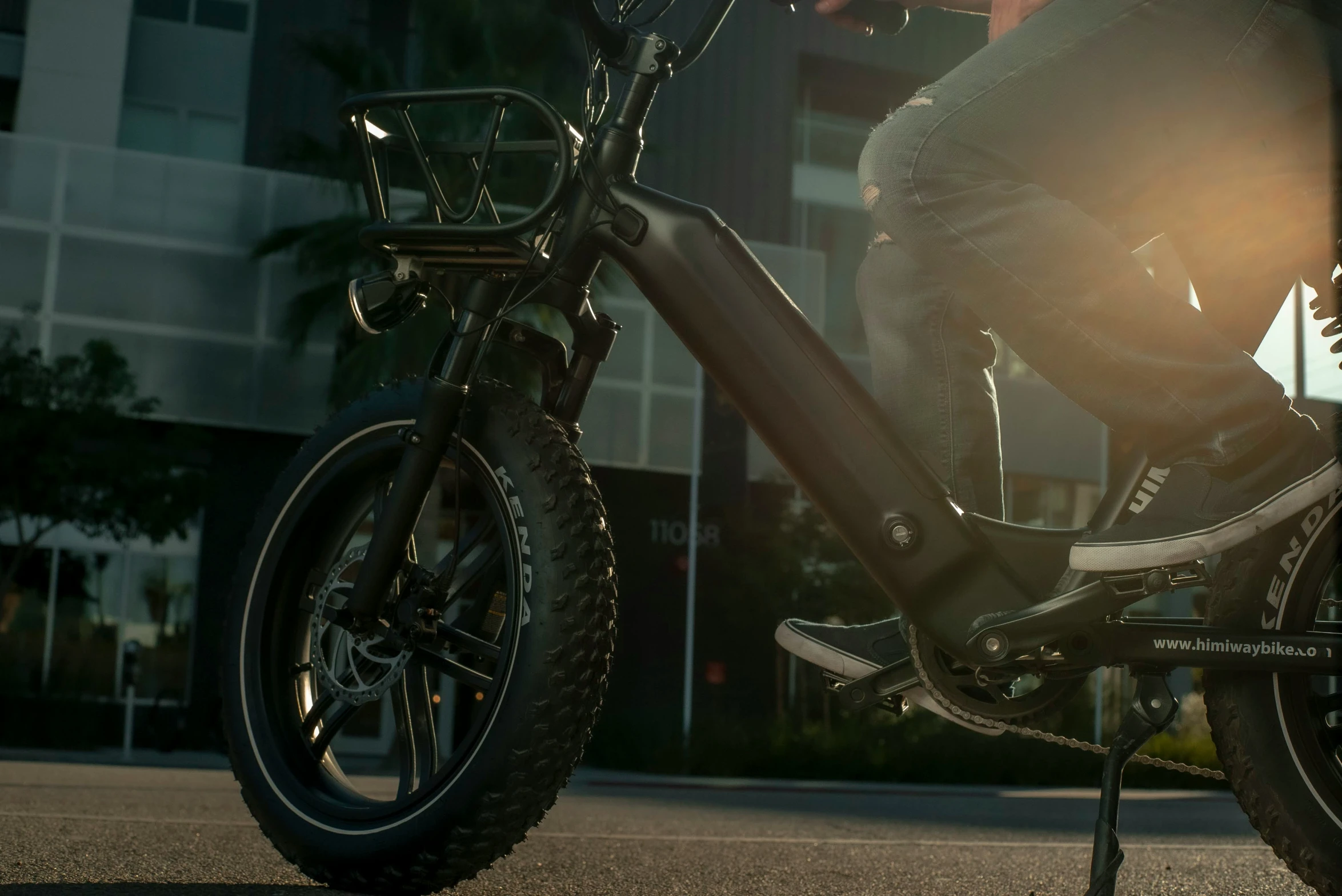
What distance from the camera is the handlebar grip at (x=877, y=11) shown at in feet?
7.46

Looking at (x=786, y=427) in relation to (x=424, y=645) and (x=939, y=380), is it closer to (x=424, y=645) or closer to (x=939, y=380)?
(x=939, y=380)

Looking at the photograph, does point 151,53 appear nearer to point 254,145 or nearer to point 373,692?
point 254,145

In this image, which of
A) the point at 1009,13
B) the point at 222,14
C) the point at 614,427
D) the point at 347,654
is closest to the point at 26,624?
the point at 614,427

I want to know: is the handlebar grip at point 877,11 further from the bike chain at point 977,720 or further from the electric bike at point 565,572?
the bike chain at point 977,720

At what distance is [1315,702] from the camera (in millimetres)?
1761

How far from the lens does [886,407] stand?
211cm

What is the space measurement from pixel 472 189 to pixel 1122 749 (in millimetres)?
1205

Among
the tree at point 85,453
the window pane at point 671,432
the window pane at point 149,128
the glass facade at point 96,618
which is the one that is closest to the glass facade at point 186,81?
the window pane at point 149,128

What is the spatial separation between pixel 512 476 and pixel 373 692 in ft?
1.36

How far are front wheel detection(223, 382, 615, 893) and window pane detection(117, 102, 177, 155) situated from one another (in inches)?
889

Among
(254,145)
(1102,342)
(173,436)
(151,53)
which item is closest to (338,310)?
(173,436)

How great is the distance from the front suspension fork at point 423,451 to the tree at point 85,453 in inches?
663

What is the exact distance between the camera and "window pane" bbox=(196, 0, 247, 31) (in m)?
23.5

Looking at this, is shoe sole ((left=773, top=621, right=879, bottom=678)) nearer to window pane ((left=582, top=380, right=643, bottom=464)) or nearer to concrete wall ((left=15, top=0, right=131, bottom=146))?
window pane ((left=582, top=380, right=643, bottom=464))
